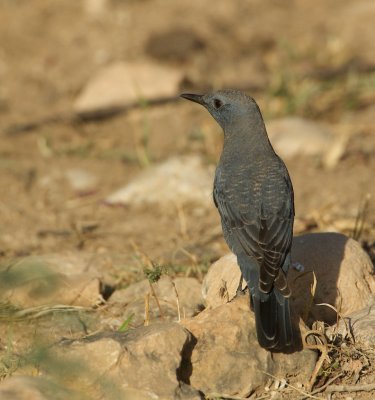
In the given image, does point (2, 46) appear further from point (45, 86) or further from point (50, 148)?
point (50, 148)

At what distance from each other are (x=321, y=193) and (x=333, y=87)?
2.57 metres

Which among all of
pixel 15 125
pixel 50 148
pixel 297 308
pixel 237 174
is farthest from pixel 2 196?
pixel 297 308

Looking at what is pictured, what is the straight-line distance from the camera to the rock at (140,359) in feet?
13.9

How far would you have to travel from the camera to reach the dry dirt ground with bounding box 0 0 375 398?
7.47 m

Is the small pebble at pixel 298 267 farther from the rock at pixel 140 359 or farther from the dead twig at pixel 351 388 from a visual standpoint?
the rock at pixel 140 359

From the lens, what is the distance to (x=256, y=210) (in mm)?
5359

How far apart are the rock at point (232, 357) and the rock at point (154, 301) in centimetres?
73

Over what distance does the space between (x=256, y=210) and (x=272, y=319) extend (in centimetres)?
98

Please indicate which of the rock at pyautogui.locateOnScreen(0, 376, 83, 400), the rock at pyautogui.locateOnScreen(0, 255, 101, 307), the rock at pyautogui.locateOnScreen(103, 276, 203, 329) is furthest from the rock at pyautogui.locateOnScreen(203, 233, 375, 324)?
the rock at pyautogui.locateOnScreen(0, 376, 83, 400)

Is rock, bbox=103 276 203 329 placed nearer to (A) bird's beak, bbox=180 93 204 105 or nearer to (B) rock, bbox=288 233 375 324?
(B) rock, bbox=288 233 375 324

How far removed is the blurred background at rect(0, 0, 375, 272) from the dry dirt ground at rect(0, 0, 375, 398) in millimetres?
21

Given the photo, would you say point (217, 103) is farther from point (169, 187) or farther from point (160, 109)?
point (160, 109)

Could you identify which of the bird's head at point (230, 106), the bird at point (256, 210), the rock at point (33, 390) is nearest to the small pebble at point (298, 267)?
the bird at point (256, 210)

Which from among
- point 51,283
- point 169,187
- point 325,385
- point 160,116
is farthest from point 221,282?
point 160,116
